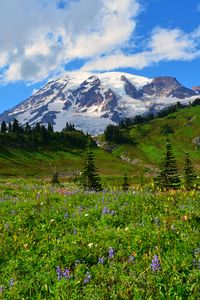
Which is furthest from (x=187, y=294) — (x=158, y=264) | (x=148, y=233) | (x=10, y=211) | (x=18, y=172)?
(x=18, y=172)

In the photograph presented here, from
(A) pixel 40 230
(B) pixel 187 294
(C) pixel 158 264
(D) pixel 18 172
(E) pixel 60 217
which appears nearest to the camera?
(B) pixel 187 294

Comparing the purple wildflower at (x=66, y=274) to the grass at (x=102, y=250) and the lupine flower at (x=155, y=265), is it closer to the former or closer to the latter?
the grass at (x=102, y=250)

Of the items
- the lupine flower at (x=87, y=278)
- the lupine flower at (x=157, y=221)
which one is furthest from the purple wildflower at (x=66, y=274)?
the lupine flower at (x=157, y=221)

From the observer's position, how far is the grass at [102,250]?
6383 mm

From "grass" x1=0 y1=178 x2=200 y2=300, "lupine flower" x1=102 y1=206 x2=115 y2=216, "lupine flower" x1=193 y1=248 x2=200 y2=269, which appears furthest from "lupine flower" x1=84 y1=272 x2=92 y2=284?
"lupine flower" x1=102 y1=206 x2=115 y2=216

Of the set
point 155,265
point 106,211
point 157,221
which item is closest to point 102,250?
point 155,265

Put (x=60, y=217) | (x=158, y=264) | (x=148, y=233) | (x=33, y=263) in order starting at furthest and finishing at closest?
(x=60, y=217), (x=148, y=233), (x=33, y=263), (x=158, y=264)

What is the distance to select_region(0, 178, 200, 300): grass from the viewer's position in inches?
251

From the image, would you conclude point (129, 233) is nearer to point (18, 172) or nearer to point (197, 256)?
point (197, 256)

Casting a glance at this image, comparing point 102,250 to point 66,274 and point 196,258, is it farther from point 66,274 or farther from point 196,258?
point 196,258

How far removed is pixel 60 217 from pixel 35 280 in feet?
11.3

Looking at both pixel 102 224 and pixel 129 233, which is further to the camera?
pixel 102 224

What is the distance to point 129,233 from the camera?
859 centimetres

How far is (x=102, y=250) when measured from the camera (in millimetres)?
8109
